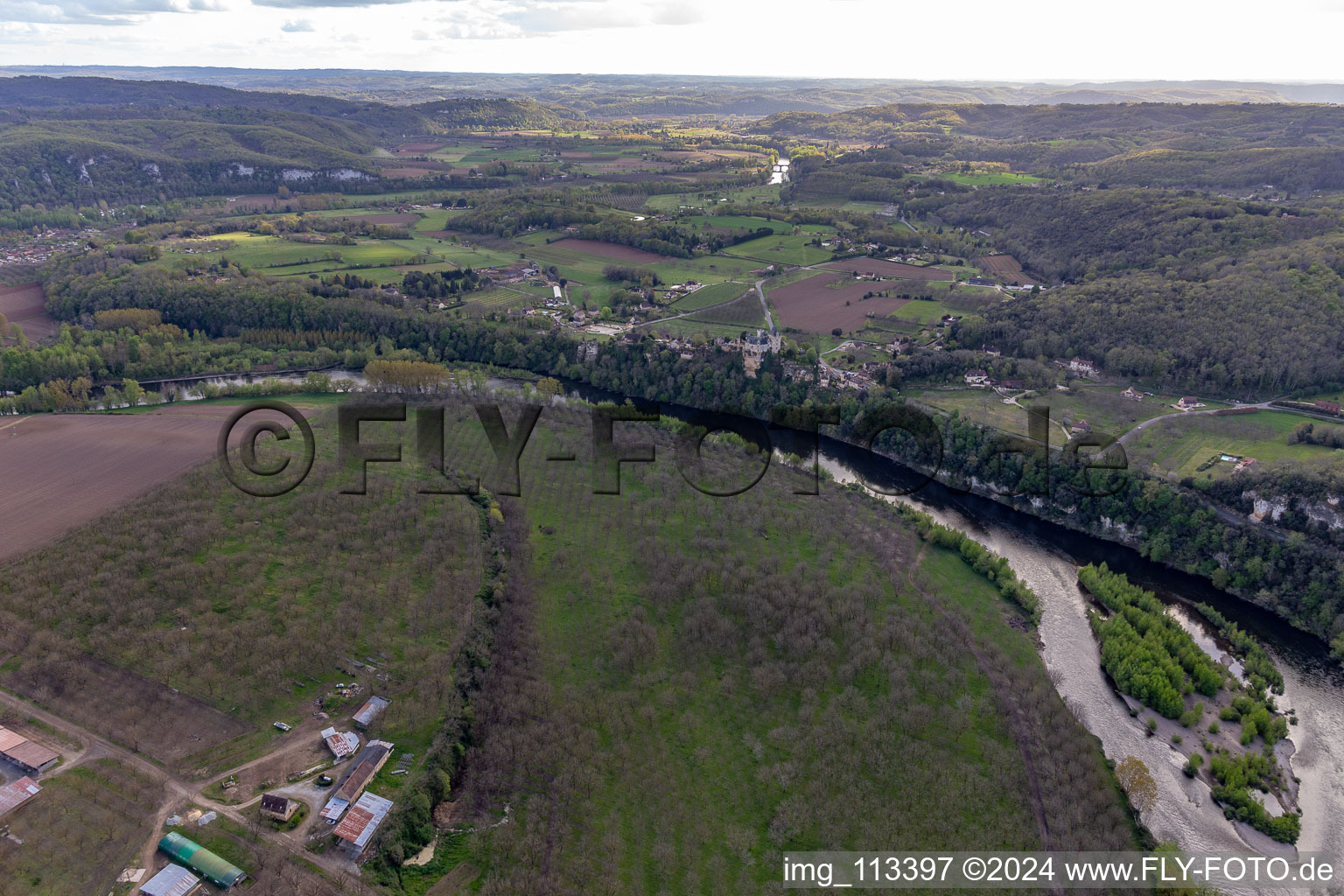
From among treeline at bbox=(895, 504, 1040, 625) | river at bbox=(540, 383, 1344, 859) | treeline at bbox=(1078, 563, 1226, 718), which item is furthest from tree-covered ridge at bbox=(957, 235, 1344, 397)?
treeline at bbox=(895, 504, 1040, 625)

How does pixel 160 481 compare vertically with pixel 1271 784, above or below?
above

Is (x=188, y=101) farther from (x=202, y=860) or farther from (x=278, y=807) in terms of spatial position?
(x=202, y=860)

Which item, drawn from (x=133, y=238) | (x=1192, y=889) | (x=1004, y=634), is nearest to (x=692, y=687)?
(x=1004, y=634)

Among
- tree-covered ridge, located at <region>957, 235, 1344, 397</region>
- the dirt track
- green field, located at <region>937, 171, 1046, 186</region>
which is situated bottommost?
the dirt track

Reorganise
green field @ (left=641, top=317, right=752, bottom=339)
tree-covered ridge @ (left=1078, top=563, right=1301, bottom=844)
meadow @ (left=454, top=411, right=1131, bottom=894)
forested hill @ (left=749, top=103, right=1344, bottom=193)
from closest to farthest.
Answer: meadow @ (left=454, top=411, right=1131, bottom=894)
tree-covered ridge @ (left=1078, top=563, right=1301, bottom=844)
green field @ (left=641, top=317, right=752, bottom=339)
forested hill @ (left=749, top=103, right=1344, bottom=193)

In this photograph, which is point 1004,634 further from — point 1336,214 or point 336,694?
point 1336,214

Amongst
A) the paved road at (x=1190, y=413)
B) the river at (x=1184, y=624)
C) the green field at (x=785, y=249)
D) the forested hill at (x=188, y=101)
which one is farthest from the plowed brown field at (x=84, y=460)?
the forested hill at (x=188, y=101)

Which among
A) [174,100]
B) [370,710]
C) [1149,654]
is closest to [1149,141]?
[1149,654]

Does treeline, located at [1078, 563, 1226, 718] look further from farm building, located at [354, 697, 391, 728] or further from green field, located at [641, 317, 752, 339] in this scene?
green field, located at [641, 317, 752, 339]
